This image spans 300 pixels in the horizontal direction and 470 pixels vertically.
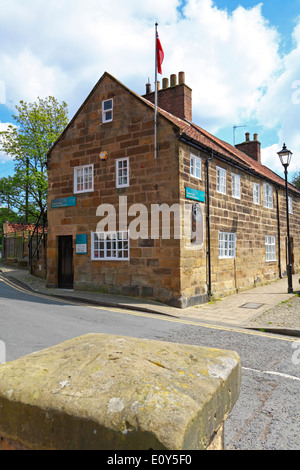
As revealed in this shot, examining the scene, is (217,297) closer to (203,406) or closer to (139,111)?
(139,111)

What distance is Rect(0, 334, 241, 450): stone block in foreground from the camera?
1.40m

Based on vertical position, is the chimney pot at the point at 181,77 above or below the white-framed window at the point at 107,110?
above

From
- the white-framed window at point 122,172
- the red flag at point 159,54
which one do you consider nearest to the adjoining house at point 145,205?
the white-framed window at point 122,172

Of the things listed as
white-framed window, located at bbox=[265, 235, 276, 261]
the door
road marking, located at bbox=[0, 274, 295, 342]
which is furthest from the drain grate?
white-framed window, located at bbox=[265, 235, 276, 261]

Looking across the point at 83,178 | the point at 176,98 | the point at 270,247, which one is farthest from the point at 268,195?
the point at 83,178

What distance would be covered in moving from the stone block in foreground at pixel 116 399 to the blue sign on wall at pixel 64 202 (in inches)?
463

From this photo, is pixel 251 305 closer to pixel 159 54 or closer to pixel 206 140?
pixel 206 140

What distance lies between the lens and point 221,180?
13.5 m

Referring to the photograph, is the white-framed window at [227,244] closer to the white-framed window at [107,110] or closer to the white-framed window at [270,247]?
the white-framed window at [270,247]

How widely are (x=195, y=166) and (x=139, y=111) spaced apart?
2.94 m

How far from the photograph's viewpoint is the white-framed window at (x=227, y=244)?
1310 cm

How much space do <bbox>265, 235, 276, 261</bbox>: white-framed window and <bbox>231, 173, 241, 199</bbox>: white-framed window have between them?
4.28 meters

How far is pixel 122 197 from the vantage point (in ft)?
39.6

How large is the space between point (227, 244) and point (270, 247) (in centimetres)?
586
